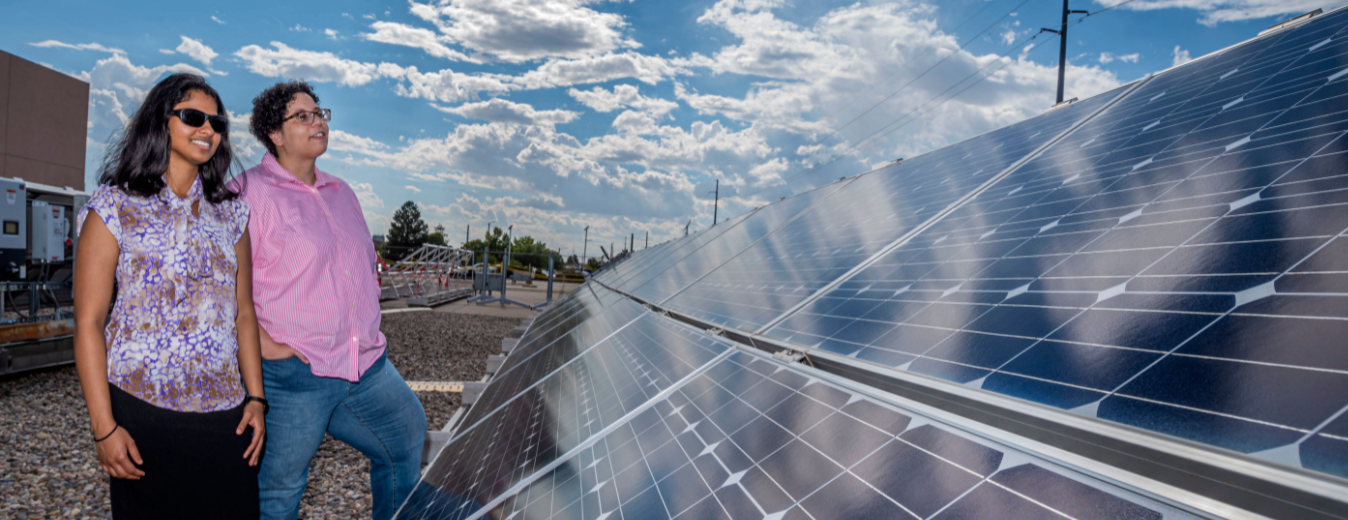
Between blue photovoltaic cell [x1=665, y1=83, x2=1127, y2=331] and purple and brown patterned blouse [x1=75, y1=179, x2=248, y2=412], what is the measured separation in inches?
85.1

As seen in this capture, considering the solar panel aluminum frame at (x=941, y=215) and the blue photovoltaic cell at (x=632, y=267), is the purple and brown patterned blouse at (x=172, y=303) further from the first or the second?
the blue photovoltaic cell at (x=632, y=267)

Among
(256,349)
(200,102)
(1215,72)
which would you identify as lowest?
(256,349)

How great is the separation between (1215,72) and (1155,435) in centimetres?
404

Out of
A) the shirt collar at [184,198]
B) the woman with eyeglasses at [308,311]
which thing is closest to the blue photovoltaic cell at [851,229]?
the woman with eyeglasses at [308,311]

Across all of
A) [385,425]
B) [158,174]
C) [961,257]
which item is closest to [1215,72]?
[961,257]

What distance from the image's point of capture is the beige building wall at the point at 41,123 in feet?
100

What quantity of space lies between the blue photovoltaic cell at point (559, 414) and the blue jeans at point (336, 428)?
11.2 inches

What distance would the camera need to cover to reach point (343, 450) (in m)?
6.31

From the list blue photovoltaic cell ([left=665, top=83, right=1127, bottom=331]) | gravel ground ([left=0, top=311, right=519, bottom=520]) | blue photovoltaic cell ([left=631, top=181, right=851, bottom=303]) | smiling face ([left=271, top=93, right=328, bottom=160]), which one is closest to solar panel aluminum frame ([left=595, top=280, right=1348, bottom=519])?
blue photovoltaic cell ([left=665, top=83, right=1127, bottom=331])

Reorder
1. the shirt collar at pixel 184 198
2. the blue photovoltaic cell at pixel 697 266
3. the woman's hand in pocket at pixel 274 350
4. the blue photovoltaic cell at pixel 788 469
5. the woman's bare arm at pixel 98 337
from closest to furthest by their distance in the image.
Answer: the blue photovoltaic cell at pixel 788 469, the woman's bare arm at pixel 98 337, the shirt collar at pixel 184 198, the woman's hand in pocket at pixel 274 350, the blue photovoltaic cell at pixel 697 266

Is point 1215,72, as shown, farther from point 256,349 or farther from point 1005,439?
point 256,349

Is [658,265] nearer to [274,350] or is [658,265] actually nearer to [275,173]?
[275,173]

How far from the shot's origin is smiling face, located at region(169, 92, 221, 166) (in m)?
2.23

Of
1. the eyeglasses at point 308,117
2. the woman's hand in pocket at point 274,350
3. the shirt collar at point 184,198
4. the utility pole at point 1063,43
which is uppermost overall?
the utility pole at point 1063,43
